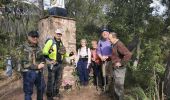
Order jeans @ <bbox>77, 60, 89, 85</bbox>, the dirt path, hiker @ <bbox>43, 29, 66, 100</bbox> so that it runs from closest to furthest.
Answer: hiker @ <bbox>43, 29, 66, 100</bbox>, the dirt path, jeans @ <bbox>77, 60, 89, 85</bbox>

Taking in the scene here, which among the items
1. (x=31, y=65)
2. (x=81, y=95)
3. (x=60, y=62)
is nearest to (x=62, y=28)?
(x=81, y=95)

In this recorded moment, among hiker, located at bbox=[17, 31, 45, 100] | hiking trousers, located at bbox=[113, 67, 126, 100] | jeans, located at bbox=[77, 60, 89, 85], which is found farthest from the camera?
jeans, located at bbox=[77, 60, 89, 85]

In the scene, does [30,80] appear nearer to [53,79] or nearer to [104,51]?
[53,79]

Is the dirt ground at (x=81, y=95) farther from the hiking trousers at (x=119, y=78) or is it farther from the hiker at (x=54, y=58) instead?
the hiking trousers at (x=119, y=78)

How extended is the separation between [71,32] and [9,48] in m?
8.63

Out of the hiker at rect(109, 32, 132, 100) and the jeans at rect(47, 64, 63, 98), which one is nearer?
the hiker at rect(109, 32, 132, 100)

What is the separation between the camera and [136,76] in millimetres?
10844

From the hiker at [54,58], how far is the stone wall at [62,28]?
177 inches

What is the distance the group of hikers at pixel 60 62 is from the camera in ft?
25.5

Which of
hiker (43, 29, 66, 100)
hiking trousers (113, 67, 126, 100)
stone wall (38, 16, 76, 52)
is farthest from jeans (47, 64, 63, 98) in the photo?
stone wall (38, 16, 76, 52)

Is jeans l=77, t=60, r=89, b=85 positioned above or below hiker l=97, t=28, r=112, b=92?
below

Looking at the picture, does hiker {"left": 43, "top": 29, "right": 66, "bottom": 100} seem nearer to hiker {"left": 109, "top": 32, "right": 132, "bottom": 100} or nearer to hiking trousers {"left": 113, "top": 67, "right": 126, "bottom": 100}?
hiker {"left": 109, "top": 32, "right": 132, "bottom": 100}

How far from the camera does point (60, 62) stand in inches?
359

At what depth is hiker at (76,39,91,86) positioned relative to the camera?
35.3ft
